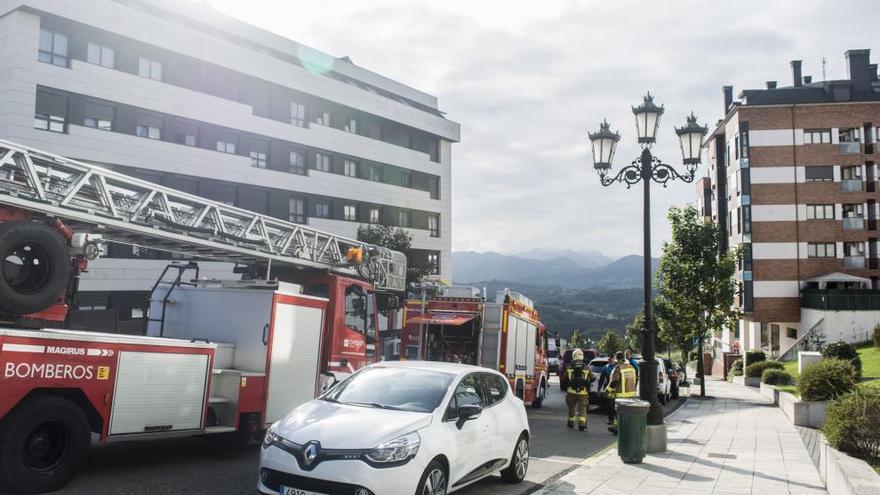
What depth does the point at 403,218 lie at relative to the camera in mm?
44656

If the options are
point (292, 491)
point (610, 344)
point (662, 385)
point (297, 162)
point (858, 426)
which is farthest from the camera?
point (610, 344)

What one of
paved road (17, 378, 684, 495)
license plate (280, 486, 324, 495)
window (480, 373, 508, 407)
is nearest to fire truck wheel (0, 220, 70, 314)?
paved road (17, 378, 684, 495)

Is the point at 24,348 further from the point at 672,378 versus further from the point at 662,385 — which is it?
the point at 672,378

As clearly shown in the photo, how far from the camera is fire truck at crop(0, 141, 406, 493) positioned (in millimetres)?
7270

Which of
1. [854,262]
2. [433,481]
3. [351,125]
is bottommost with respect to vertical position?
[433,481]

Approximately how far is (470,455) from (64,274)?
17.2ft

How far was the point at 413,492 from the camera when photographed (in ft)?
20.8

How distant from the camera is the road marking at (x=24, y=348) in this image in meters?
6.85

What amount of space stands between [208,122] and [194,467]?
84.7 ft

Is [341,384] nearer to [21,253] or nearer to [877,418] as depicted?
[21,253]

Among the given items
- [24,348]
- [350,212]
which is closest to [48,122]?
[350,212]

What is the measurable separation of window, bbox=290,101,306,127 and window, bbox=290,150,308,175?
5.48ft

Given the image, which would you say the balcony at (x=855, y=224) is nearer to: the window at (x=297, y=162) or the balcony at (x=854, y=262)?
the balcony at (x=854, y=262)

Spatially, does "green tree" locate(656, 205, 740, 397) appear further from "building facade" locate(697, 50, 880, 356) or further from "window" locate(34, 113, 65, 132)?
"window" locate(34, 113, 65, 132)
